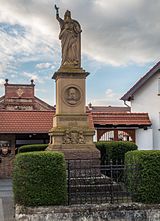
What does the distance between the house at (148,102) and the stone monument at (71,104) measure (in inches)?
487

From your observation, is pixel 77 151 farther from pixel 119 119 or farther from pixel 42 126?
pixel 119 119

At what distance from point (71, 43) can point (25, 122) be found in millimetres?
9609

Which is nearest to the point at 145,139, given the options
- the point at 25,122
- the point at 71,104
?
the point at 25,122

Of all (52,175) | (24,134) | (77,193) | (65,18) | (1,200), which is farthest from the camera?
(24,134)

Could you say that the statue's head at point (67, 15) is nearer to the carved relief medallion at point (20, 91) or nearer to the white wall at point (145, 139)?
the white wall at point (145, 139)

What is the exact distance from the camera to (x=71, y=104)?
1197 cm

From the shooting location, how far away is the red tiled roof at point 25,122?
2019 centimetres

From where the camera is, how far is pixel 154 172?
8250 mm

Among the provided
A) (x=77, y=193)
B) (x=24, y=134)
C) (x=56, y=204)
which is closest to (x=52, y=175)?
(x=56, y=204)

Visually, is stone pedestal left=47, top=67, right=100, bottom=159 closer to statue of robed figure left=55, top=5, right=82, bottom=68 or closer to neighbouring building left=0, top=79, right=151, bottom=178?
statue of robed figure left=55, top=5, right=82, bottom=68

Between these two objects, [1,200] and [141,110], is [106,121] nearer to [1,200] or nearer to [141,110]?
[141,110]

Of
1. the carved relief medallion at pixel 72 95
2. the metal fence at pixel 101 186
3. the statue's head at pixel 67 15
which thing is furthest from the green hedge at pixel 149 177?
the statue's head at pixel 67 15

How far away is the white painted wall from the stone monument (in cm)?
1280

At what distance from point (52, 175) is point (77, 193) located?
1.29m
